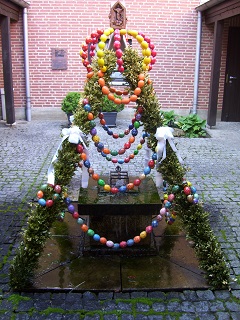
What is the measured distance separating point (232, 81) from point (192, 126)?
246 cm

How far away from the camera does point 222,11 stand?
9633mm

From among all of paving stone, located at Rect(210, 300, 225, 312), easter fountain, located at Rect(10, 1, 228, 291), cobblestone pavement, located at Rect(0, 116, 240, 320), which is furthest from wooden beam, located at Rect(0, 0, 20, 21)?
paving stone, located at Rect(210, 300, 225, 312)

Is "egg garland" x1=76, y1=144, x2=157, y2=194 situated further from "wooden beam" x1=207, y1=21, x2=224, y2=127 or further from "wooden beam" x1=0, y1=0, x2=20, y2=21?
"wooden beam" x1=207, y1=21, x2=224, y2=127

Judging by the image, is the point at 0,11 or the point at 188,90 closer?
the point at 0,11

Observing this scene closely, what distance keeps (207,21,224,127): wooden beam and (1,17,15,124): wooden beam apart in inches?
204

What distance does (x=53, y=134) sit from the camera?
963cm

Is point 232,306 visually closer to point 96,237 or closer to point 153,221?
point 153,221

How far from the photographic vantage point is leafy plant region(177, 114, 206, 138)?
32.1 ft

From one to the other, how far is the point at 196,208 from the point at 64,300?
52.6 inches

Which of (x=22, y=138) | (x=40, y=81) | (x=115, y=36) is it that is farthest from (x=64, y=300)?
(x=40, y=81)

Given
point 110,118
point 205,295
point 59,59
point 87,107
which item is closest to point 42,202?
point 87,107

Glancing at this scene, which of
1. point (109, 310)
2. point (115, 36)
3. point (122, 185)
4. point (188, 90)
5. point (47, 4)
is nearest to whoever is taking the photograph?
point (109, 310)

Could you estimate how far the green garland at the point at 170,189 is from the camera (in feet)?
11.0

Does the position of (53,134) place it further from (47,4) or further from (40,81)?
(47,4)
